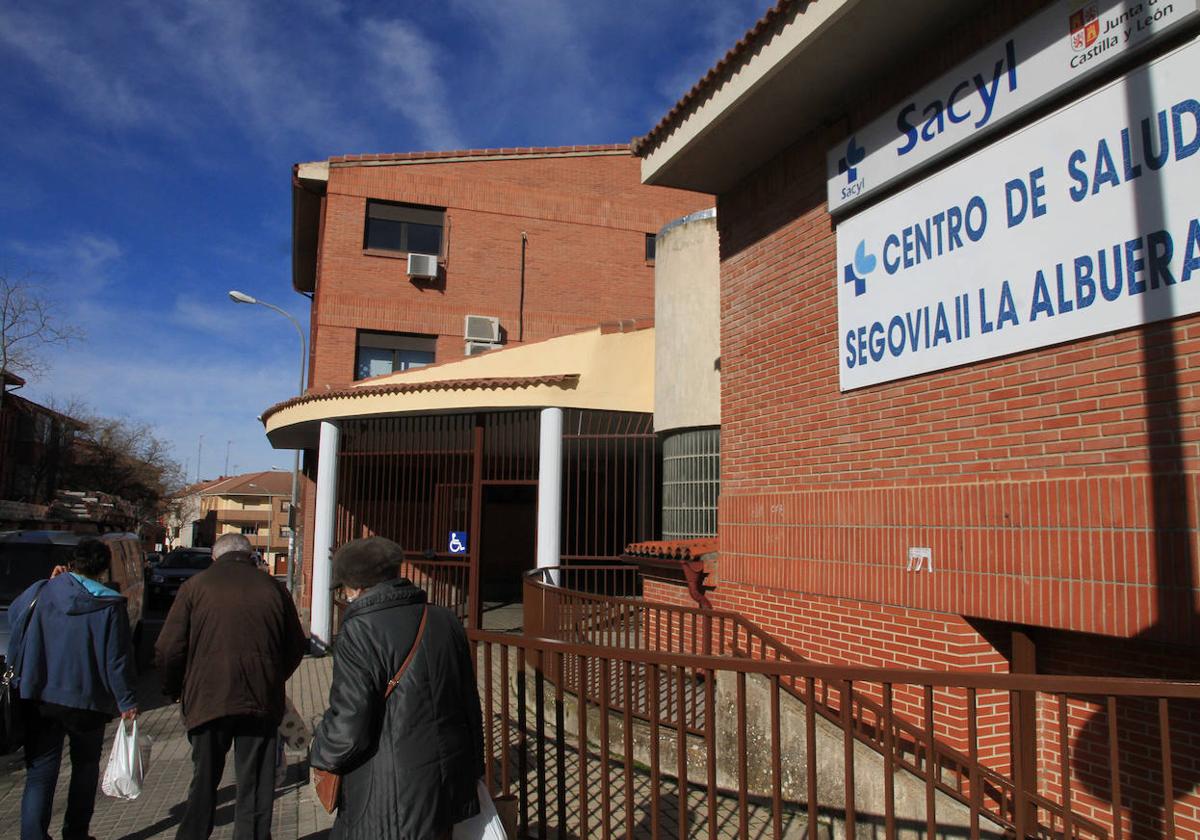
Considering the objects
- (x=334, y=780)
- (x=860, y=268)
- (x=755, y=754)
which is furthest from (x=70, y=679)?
(x=860, y=268)

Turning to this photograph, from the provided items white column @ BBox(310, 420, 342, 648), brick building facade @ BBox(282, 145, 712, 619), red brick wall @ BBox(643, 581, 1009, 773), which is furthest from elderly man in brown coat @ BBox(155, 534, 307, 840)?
brick building facade @ BBox(282, 145, 712, 619)

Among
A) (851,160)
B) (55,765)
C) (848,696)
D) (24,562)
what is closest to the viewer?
(848,696)

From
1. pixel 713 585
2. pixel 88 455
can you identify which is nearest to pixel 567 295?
pixel 713 585

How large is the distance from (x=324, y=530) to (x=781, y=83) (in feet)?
29.1

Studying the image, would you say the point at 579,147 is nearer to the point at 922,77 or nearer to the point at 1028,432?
the point at 922,77

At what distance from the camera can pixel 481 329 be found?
16109 millimetres

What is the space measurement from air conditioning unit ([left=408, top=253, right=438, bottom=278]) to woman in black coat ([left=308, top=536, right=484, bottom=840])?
46.0ft

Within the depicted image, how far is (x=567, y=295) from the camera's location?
17.7 m

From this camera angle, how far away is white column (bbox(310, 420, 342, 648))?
11.5m

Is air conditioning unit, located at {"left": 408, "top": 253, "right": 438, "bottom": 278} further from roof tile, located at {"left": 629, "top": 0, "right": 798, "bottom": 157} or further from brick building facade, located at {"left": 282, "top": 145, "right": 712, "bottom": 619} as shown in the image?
roof tile, located at {"left": 629, "top": 0, "right": 798, "bottom": 157}

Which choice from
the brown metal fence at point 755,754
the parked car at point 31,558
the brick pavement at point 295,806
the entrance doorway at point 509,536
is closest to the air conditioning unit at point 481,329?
the entrance doorway at point 509,536

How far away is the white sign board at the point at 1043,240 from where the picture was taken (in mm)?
3428

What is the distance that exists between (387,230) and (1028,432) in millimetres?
14584

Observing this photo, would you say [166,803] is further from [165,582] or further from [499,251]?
[165,582]
